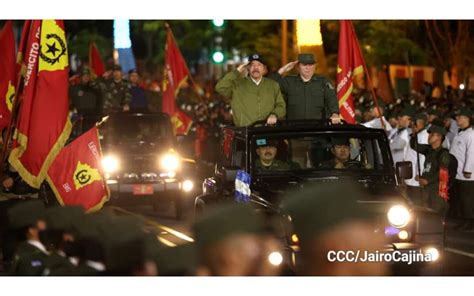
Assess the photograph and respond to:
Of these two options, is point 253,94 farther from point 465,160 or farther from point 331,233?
point 465,160

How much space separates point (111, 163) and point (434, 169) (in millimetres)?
5629

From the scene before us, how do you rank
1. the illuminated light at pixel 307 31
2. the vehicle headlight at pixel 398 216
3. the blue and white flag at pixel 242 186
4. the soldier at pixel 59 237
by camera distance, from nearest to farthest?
1. the soldier at pixel 59 237
2. the vehicle headlight at pixel 398 216
3. the blue and white flag at pixel 242 186
4. the illuminated light at pixel 307 31

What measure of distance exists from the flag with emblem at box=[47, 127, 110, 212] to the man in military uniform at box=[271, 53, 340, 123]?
7.79ft

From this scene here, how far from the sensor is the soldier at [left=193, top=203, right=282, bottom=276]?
9539mm

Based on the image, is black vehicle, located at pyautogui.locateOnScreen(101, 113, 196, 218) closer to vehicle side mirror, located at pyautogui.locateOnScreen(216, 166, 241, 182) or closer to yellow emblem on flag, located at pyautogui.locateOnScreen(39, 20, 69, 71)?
yellow emblem on flag, located at pyautogui.locateOnScreen(39, 20, 69, 71)

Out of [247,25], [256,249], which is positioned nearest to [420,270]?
[256,249]

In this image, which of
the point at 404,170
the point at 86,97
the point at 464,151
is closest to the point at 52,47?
the point at 404,170

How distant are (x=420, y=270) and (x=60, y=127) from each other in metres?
4.85

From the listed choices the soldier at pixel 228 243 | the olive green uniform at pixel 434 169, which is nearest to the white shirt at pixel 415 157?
the olive green uniform at pixel 434 169

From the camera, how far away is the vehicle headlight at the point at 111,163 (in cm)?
2114

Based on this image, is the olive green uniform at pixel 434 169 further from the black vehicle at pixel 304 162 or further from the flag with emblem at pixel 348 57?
the black vehicle at pixel 304 162

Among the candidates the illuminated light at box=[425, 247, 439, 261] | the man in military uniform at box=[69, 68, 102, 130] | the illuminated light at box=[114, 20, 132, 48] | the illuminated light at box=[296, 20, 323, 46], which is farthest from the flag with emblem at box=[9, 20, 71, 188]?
the illuminated light at box=[114, 20, 132, 48]

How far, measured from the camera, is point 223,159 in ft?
46.8

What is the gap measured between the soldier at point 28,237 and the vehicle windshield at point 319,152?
7.53ft
